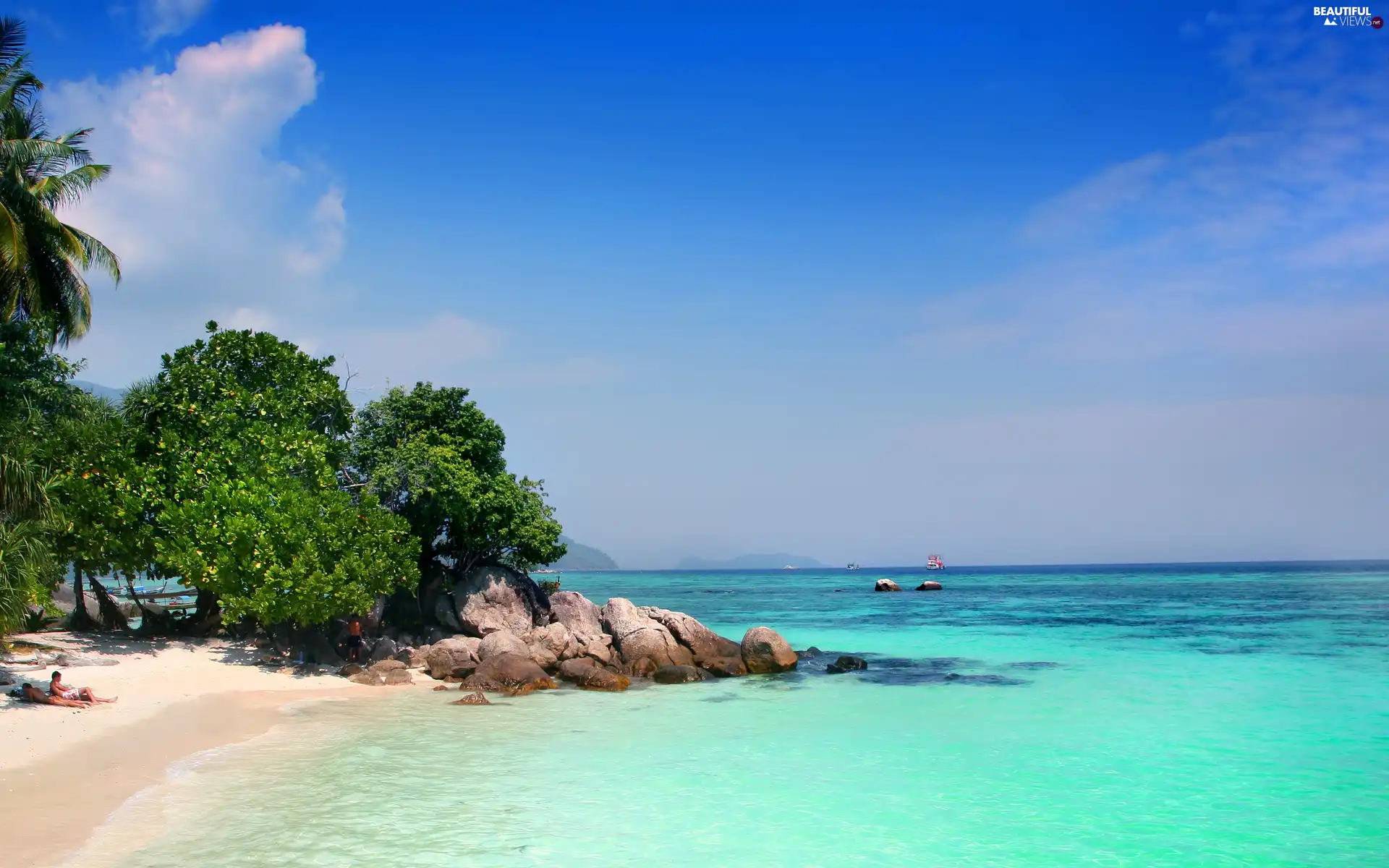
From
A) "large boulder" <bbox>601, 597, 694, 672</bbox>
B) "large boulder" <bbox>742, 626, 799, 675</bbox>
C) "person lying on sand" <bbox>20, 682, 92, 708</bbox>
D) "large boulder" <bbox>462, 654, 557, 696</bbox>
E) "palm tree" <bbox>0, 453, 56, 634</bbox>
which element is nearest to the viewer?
"palm tree" <bbox>0, 453, 56, 634</bbox>

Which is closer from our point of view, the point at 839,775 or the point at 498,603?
the point at 839,775

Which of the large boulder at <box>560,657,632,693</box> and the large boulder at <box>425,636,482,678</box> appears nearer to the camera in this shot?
the large boulder at <box>560,657,632,693</box>

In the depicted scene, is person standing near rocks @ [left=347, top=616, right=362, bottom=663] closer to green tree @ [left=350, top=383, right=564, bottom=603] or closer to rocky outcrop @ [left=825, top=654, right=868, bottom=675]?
green tree @ [left=350, top=383, right=564, bottom=603]

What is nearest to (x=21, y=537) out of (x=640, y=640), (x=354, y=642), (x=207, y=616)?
(x=354, y=642)

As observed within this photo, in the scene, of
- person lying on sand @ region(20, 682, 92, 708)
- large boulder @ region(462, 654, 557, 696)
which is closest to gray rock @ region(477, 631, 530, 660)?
large boulder @ region(462, 654, 557, 696)

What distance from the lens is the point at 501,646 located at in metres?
26.2

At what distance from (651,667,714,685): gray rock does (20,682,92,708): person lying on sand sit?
555 inches

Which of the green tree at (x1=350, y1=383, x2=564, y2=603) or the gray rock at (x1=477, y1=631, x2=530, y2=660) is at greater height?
the green tree at (x1=350, y1=383, x2=564, y2=603)

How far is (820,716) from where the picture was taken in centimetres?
2089

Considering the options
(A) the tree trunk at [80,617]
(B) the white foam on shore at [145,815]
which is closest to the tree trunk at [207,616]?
(A) the tree trunk at [80,617]

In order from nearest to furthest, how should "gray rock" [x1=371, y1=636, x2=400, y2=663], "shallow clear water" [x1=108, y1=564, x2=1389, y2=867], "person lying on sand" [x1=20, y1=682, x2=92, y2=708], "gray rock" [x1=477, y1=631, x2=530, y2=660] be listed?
"shallow clear water" [x1=108, y1=564, x2=1389, y2=867] → "person lying on sand" [x1=20, y1=682, x2=92, y2=708] → "gray rock" [x1=477, y1=631, x2=530, y2=660] → "gray rock" [x1=371, y1=636, x2=400, y2=663]

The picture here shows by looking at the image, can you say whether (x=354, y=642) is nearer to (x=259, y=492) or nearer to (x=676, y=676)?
(x=259, y=492)

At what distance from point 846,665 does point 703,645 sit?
4.68m

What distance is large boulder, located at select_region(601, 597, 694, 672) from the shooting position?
88.6 ft
